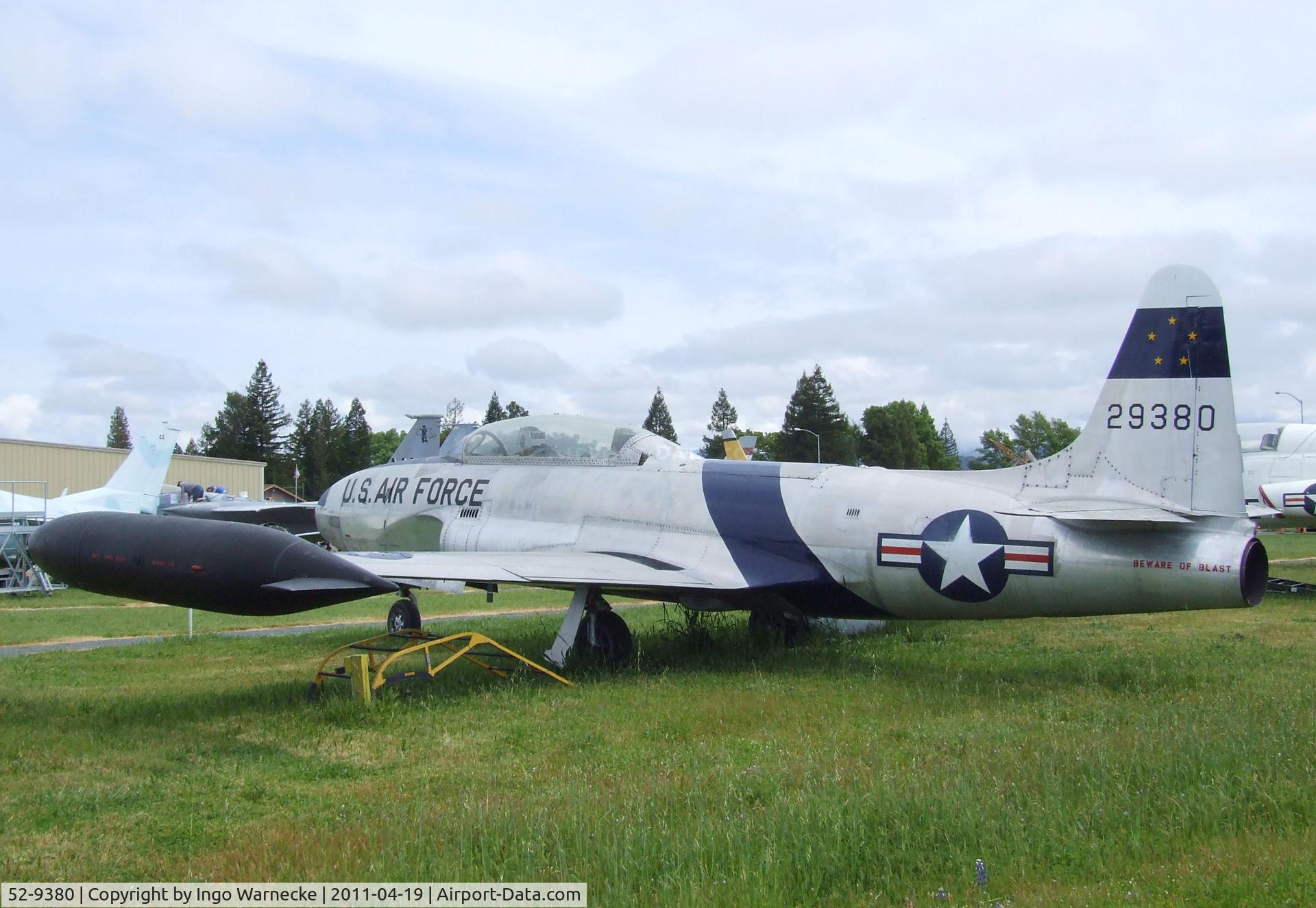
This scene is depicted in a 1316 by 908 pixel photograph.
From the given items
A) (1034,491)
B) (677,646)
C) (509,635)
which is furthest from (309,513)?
(1034,491)

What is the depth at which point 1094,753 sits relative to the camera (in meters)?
5.96

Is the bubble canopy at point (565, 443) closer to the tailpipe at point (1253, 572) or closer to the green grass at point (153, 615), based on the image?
the green grass at point (153, 615)

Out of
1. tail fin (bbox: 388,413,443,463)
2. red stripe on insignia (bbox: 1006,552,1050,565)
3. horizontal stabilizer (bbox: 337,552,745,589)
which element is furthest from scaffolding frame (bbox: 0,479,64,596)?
red stripe on insignia (bbox: 1006,552,1050,565)

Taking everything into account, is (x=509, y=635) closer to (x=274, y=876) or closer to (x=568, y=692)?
(x=568, y=692)

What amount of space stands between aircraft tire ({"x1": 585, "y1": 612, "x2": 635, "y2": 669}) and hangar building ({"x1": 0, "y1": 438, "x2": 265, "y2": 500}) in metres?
35.1

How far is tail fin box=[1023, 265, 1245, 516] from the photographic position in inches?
357

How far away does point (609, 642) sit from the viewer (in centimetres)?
1120

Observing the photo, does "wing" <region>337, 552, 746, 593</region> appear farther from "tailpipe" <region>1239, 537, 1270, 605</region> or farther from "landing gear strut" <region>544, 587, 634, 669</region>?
"tailpipe" <region>1239, 537, 1270, 605</region>

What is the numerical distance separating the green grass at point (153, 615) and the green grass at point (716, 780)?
5964 millimetres

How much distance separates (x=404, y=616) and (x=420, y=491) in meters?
1.72

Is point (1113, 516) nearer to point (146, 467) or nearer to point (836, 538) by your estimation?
point (836, 538)

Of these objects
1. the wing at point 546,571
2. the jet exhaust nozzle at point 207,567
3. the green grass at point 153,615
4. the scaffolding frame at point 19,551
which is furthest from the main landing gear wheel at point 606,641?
the scaffolding frame at point 19,551

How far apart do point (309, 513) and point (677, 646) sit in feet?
40.9

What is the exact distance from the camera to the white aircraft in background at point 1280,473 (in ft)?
72.7
